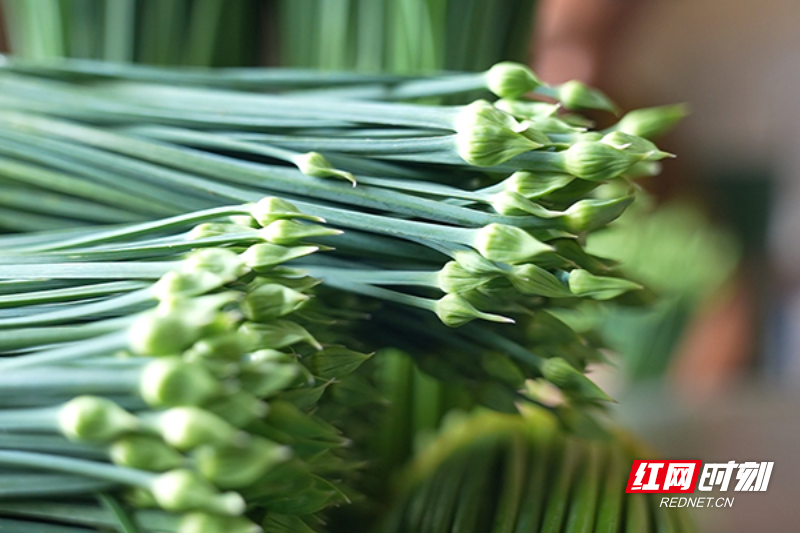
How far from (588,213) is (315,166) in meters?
0.14

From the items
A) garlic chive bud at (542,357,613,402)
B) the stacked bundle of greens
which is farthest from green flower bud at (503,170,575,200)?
garlic chive bud at (542,357,613,402)

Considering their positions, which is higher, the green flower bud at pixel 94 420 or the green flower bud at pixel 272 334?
the green flower bud at pixel 272 334

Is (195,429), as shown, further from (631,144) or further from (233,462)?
(631,144)

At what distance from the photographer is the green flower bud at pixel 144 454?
25cm

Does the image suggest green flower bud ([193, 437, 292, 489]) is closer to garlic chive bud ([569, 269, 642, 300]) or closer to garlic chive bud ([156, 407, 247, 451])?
garlic chive bud ([156, 407, 247, 451])

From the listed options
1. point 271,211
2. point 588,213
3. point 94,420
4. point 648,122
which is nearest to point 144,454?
point 94,420

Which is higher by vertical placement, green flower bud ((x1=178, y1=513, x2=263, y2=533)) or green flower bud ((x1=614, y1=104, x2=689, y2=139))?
green flower bud ((x1=614, y1=104, x2=689, y2=139))

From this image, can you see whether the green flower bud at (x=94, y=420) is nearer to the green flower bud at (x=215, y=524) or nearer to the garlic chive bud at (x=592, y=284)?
the green flower bud at (x=215, y=524)

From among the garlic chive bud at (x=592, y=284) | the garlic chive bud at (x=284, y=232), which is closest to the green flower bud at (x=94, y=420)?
the garlic chive bud at (x=284, y=232)

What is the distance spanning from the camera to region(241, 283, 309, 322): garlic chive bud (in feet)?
0.98

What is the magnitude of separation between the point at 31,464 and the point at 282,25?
0.45 metres

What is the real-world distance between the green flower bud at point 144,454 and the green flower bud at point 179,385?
0.05 ft

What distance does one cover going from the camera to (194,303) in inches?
10.5

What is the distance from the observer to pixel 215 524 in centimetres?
25
